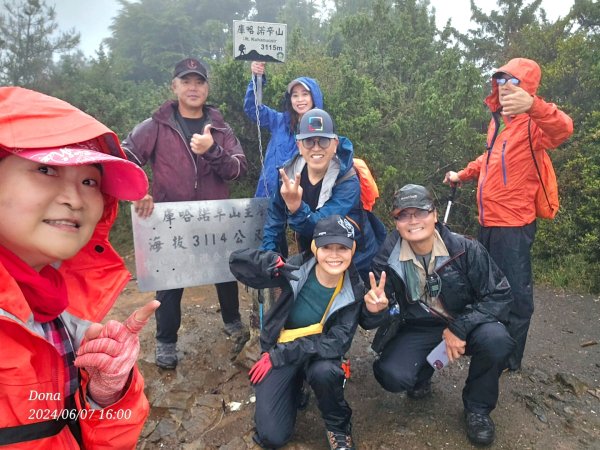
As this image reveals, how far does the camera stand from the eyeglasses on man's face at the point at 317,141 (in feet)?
9.56

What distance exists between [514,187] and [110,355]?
10.1 ft

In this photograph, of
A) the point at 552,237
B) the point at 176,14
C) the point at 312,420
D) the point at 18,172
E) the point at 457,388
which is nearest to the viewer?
the point at 18,172

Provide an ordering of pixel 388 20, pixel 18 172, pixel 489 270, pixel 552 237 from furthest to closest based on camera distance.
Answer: pixel 388 20 → pixel 552 237 → pixel 489 270 → pixel 18 172

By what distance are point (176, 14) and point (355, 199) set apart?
28507 millimetres

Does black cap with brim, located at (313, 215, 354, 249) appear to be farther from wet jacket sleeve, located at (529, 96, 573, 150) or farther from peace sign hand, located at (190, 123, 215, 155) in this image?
wet jacket sleeve, located at (529, 96, 573, 150)

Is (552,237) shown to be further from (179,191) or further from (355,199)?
(179,191)

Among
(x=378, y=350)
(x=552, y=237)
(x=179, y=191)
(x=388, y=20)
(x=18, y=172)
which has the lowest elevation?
(x=378, y=350)

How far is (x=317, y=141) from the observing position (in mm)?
2924

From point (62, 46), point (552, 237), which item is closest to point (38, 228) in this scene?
point (552, 237)

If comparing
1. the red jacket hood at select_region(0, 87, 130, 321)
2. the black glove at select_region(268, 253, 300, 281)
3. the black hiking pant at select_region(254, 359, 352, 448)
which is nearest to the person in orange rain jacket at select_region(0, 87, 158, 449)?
the red jacket hood at select_region(0, 87, 130, 321)

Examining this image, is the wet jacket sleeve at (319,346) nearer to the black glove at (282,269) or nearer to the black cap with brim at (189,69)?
the black glove at (282,269)

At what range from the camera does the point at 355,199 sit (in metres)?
3.02

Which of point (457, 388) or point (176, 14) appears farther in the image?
point (176, 14)

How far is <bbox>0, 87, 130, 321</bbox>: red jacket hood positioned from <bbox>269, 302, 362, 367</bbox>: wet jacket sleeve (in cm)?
138
